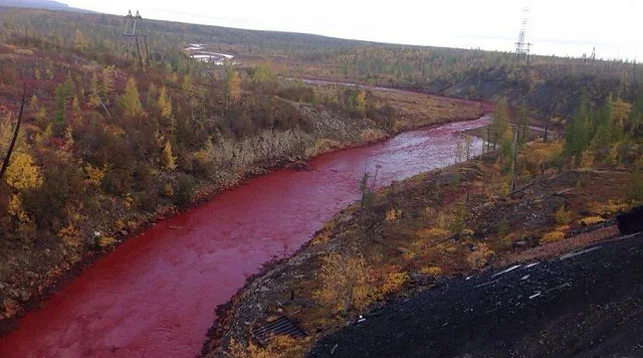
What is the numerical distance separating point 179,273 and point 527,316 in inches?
741

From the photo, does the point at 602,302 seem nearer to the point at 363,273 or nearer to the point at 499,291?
the point at 499,291

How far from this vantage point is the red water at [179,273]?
68.4ft

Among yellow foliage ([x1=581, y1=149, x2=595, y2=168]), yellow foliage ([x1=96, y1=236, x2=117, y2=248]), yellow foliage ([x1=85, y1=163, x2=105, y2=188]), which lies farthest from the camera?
yellow foliage ([x1=581, y1=149, x2=595, y2=168])

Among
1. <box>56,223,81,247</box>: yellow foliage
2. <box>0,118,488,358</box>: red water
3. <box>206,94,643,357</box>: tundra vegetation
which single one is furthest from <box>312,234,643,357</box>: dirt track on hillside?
<box>56,223,81,247</box>: yellow foliage

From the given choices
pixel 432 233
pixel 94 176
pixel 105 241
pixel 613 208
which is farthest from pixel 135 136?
pixel 613 208

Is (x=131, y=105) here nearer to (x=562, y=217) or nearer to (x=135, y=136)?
(x=135, y=136)

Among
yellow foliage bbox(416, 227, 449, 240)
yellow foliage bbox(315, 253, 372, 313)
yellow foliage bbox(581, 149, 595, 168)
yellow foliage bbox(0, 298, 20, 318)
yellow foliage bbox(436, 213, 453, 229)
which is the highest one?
yellow foliage bbox(581, 149, 595, 168)

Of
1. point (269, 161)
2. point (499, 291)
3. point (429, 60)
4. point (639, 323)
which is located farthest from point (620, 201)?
point (429, 60)

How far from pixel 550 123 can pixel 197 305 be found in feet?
234

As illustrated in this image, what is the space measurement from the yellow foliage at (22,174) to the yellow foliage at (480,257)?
22.8m

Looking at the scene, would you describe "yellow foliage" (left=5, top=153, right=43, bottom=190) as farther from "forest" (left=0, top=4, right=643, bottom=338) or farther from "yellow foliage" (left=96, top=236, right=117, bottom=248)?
"yellow foliage" (left=96, top=236, right=117, bottom=248)

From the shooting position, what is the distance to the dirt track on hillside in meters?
12.6

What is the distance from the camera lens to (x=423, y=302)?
715 inches

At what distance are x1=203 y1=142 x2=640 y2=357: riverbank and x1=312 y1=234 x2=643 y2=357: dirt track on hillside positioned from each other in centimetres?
206
